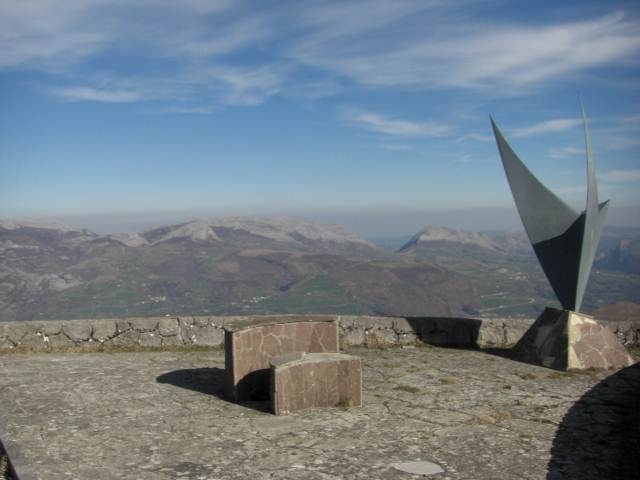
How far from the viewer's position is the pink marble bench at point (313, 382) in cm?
789

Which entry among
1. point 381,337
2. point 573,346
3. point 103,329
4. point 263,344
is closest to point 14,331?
point 103,329

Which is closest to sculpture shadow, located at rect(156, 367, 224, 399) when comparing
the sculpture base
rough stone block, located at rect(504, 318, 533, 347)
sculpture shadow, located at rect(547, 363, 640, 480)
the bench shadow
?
the bench shadow

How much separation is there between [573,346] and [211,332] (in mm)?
7084

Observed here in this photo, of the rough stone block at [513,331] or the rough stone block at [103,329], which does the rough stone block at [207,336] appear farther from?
the rough stone block at [513,331]

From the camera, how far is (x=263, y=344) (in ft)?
30.1

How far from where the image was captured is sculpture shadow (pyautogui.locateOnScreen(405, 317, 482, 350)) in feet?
42.6

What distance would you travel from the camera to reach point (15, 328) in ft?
39.9

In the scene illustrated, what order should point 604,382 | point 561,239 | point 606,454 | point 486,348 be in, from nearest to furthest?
point 606,454 → point 604,382 → point 561,239 → point 486,348

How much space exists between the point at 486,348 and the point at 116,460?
8605 mm

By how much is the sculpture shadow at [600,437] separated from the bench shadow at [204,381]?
12.2 feet

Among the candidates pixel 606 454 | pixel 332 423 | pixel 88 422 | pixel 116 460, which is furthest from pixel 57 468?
pixel 606 454

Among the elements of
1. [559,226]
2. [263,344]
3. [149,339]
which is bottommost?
[149,339]

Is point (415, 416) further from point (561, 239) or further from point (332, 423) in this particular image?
point (561, 239)

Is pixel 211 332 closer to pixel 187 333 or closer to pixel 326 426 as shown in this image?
pixel 187 333
